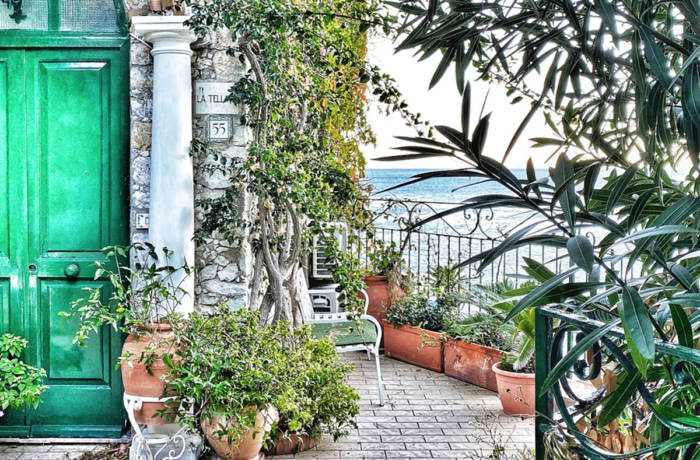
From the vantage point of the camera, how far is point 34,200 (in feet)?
11.8

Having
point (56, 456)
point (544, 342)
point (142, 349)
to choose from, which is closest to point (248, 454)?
point (142, 349)

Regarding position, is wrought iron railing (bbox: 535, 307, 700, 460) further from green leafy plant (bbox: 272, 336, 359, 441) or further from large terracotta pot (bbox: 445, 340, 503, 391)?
large terracotta pot (bbox: 445, 340, 503, 391)

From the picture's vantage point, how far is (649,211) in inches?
55.7

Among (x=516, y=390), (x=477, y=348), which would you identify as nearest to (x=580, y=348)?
(x=516, y=390)

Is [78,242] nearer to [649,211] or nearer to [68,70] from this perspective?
[68,70]

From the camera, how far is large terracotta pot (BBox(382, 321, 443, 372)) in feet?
16.3

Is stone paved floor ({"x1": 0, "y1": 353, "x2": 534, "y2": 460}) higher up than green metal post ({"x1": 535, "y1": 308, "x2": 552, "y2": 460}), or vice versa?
green metal post ({"x1": 535, "y1": 308, "x2": 552, "y2": 460})

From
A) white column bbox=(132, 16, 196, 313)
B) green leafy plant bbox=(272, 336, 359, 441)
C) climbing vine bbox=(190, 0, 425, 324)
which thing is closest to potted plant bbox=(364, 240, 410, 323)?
climbing vine bbox=(190, 0, 425, 324)

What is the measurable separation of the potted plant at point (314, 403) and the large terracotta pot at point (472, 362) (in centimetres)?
131

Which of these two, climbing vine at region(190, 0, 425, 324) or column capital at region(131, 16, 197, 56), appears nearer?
climbing vine at region(190, 0, 425, 324)

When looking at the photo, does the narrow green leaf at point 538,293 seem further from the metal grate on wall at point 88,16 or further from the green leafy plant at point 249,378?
the metal grate on wall at point 88,16

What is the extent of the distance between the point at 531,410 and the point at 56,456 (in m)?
2.56

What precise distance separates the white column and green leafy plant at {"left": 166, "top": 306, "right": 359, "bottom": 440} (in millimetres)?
295

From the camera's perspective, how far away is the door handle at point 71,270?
3.57 m
